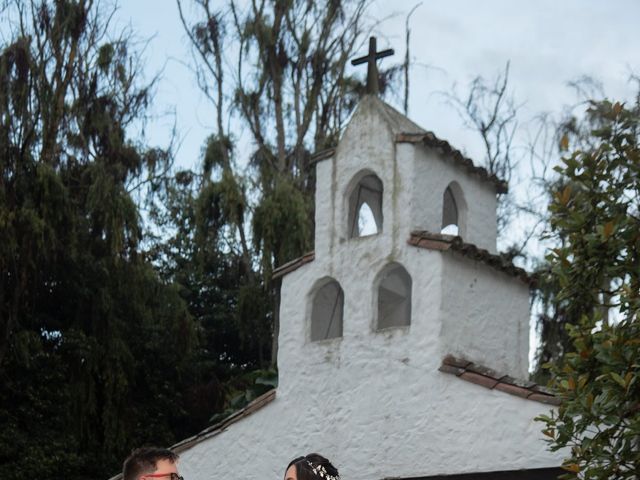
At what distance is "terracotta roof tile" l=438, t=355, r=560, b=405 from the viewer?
10.7 metres

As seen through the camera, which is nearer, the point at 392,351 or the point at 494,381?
the point at 494,381

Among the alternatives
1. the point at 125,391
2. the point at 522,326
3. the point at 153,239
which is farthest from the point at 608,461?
the point at 153,239

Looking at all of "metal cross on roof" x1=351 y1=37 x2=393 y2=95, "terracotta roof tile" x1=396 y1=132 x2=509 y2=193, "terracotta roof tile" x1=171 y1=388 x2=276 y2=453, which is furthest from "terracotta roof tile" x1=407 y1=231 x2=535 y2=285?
"terracotta roof tile" x1=171 y1=388 x2=276 y2=453

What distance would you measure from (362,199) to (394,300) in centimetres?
117

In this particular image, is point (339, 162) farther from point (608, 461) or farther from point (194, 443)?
point (608, 461)

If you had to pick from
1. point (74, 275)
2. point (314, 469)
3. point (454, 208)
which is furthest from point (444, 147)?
point (74, 275)

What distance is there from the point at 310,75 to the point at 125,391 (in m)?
8.16

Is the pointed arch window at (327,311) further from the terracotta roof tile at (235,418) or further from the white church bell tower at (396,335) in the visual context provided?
the terracotta roof tile at (235,418)

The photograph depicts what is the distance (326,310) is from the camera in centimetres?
1298

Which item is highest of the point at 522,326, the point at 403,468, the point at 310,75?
the point at 310,75

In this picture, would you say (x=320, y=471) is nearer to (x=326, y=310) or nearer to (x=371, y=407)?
(x=371, y=407)

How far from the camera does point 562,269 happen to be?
351 inches

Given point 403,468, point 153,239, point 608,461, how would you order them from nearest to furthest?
point 608,461, point 403,468, point 153,239

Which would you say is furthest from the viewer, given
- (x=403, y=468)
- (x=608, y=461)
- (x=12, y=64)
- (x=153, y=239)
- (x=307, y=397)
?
(x=153, y=239)
